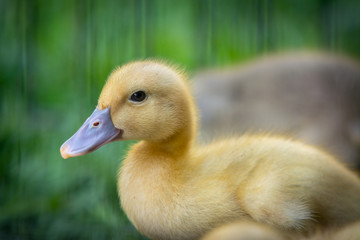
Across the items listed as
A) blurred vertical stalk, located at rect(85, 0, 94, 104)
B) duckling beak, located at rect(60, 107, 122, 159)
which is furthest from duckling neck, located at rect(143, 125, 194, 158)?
blurred vertical stalk, located at rect(85, 0, 94, 104)

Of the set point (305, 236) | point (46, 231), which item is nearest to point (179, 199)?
point (305, 236)

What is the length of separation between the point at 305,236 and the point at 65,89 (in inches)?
59.7

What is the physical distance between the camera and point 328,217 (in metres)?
1.26

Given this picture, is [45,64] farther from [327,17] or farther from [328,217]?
[328,217]

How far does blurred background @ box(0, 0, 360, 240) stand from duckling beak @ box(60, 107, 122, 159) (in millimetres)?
412

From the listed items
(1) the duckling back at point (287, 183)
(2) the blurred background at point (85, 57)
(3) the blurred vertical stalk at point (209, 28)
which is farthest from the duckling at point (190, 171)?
(3) the blurred vertical stalk at point (209, 28)

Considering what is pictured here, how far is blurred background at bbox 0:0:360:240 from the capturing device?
1.89m

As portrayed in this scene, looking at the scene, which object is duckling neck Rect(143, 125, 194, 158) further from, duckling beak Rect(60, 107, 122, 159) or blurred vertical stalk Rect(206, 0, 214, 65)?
blurred vertical stalk Rect(206, 0, 214, 65)

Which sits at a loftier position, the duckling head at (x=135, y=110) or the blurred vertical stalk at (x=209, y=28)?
the blurred vertical stalk at (x=209, y=28)

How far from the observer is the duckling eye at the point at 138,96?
134 centimetres

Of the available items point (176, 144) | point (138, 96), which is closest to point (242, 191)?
point (176, 144)

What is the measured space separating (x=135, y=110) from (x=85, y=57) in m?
0.92

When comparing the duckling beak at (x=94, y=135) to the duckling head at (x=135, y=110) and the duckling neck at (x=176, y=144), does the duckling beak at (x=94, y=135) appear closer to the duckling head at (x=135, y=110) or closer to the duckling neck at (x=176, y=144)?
the duckling head at (x=135, y=110)

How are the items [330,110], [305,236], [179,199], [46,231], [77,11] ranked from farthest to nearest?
[77,11]
[330,110]
[46,231]
[179,199]
[305,236]
